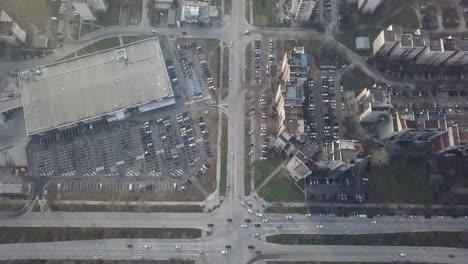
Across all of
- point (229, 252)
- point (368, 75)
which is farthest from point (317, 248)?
point (368, 75)

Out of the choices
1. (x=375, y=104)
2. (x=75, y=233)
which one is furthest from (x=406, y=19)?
(x=75, y=233)

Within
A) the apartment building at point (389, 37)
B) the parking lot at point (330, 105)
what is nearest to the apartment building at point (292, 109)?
the parking lot at point (330, 105)

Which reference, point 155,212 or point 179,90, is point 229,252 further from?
point 179,90

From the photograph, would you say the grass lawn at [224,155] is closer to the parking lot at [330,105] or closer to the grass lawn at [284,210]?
the grass lawn at [284,210]

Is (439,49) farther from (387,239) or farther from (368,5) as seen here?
(387,239)

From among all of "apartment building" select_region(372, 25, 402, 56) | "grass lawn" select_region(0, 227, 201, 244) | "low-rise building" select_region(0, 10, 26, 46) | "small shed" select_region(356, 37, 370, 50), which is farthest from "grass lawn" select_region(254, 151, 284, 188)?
"low-rise building" select_region(0, 10, 26, 46)

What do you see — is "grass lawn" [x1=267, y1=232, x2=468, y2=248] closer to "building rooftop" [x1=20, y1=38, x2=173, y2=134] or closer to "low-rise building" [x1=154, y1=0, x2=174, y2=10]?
"building rooftop" [x1=20, y1=38, x2=173, y2=134]
